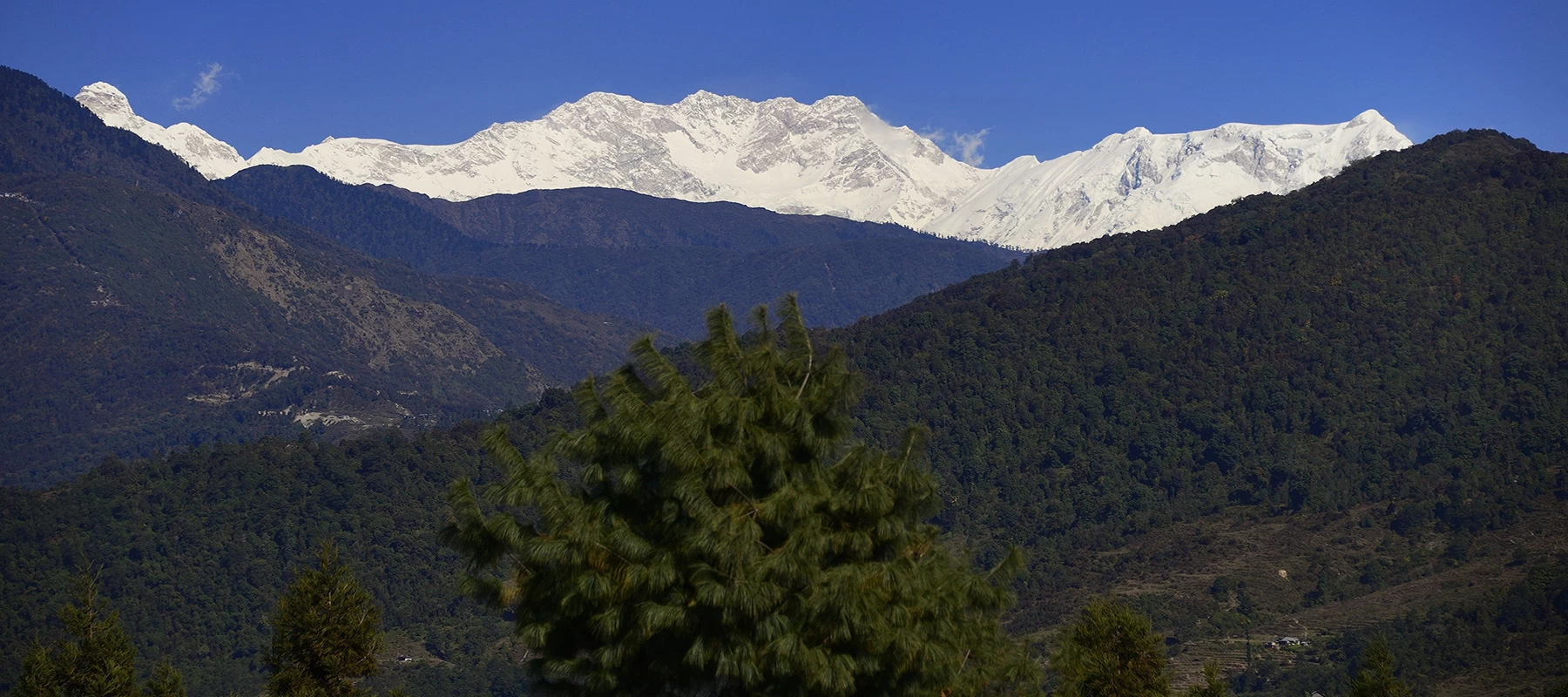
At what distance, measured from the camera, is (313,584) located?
26656 mm

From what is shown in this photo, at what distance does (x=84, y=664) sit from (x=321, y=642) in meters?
5.82

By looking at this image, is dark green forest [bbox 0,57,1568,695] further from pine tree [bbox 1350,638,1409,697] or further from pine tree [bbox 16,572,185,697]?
pine tree [bbox 16,572,185,697]

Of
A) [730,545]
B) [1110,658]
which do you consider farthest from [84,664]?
[1110,658]

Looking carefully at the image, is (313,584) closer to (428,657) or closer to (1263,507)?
(428,657)

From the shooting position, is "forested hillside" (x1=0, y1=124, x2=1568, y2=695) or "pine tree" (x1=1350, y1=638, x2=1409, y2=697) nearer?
"pine tree" (x1=1350, y1=638, x2=1409, y2=697)

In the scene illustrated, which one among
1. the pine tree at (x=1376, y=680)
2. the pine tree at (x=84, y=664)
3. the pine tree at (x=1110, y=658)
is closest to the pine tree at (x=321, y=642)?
the pine tree at (x=84, y=664)

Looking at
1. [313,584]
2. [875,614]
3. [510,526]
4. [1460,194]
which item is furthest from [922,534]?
[1460,194]

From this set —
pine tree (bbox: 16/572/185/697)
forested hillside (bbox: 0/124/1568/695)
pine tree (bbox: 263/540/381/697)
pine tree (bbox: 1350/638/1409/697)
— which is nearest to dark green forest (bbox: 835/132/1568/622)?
forested hillside (bbox: 0/124/1568/695)

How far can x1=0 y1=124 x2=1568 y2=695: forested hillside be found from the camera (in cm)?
12606

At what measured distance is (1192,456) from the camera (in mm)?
154500

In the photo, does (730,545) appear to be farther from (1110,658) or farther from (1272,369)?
(1272,369)

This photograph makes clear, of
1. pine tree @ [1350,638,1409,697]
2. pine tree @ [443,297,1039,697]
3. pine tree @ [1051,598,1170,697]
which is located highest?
pine tree @ [443,297,1039,697]

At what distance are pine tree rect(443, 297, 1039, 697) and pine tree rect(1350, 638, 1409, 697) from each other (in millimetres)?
12111

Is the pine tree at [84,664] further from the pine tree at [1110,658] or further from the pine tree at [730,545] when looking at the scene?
the pine tree at [1110,658]
